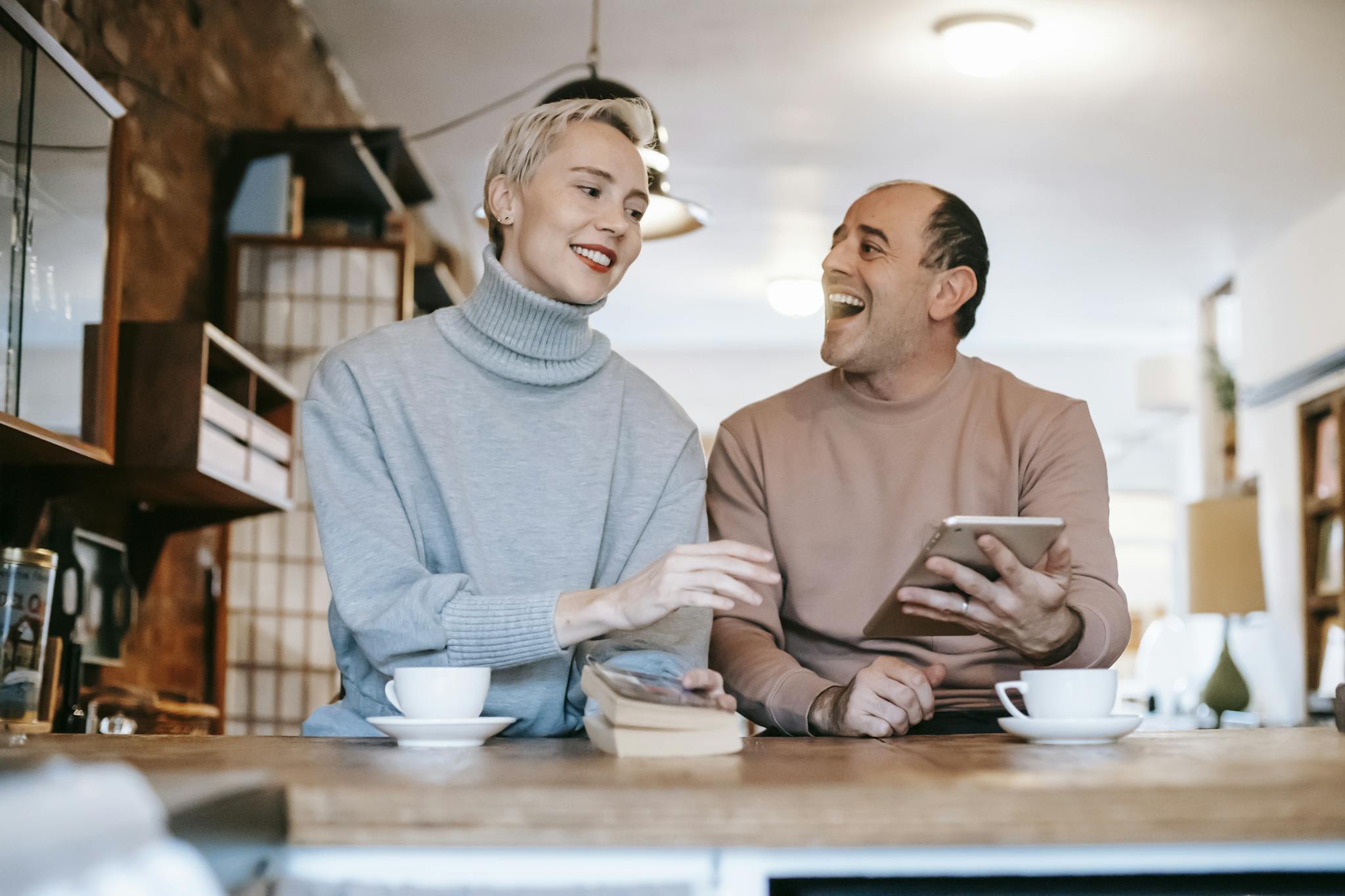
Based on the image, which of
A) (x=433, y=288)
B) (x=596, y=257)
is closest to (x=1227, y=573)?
(x=433, y=288)

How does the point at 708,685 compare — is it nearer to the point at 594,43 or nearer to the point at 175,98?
the point at 175,98

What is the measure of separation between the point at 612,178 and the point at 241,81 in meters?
2.56

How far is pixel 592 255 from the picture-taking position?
70.1 inches

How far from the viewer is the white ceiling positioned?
174 inches

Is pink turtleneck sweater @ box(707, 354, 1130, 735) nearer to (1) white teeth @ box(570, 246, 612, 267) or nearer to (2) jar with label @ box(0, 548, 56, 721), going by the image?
(1) white teeth @ box(570, 246, 612, 267)

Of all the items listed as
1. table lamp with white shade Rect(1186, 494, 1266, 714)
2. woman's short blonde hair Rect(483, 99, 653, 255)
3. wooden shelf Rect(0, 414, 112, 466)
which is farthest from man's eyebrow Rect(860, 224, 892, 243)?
table lamp with white shade Rect(1186, 494, 1266, 714)

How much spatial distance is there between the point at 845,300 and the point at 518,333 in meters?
0.79

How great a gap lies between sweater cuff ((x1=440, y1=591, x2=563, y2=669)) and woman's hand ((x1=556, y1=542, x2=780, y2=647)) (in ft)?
0.27

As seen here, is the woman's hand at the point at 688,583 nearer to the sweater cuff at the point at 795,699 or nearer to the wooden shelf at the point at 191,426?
the sweater cuff at the point at 795,699

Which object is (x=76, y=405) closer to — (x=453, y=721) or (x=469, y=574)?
(x=469, y=574)

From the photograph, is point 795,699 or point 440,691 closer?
point 440,691

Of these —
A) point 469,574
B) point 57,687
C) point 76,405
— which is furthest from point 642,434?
point 57,687

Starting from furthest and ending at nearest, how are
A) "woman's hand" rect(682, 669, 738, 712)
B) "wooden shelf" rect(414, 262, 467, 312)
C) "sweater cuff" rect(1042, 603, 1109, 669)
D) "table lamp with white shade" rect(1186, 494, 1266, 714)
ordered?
"table lamp with white shade" rect(1186, 494, 1266, 714), "wooden shelf" rect(414, 262, 467, 312), "sweater cuff" rect(1042, 603, 1109, 669), "woman's hand" rect(682, 669, 738, 712)

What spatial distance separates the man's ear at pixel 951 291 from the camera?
231cm
